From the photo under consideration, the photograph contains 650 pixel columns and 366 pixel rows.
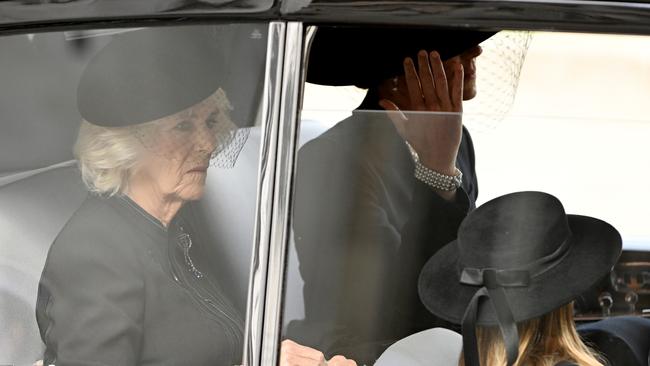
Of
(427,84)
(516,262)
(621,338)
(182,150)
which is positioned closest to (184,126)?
(182,150)

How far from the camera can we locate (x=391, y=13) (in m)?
1.79

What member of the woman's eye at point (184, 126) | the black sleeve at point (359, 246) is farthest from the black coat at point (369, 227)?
the woman's eye at point (184, 126)

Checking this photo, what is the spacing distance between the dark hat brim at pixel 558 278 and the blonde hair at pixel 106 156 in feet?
1.80

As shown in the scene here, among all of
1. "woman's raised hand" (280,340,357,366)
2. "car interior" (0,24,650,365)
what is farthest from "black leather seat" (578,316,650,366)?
"woman's raised hand" (280,340,357,366)

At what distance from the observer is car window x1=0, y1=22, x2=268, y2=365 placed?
1858 millimetres

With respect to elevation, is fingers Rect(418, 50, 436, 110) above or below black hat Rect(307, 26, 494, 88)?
below

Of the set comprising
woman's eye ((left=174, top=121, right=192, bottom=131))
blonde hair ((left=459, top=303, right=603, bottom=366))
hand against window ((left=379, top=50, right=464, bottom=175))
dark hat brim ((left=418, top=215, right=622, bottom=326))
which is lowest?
blonde hair ((left=459, top=303, right=603, bottom=366))

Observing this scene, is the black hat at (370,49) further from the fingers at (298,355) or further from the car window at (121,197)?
the fingers at (298,355)

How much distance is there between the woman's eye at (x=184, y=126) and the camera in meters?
1.88

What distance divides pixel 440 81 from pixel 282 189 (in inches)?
12.8

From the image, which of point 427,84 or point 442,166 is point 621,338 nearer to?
point 442,166

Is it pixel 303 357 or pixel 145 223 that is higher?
pixel 145 223

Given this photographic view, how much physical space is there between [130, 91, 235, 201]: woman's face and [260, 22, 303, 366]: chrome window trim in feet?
0.41

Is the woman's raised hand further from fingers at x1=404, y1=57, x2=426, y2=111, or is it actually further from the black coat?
fingers at x1=404, y1=57, x2=426, y2=111
